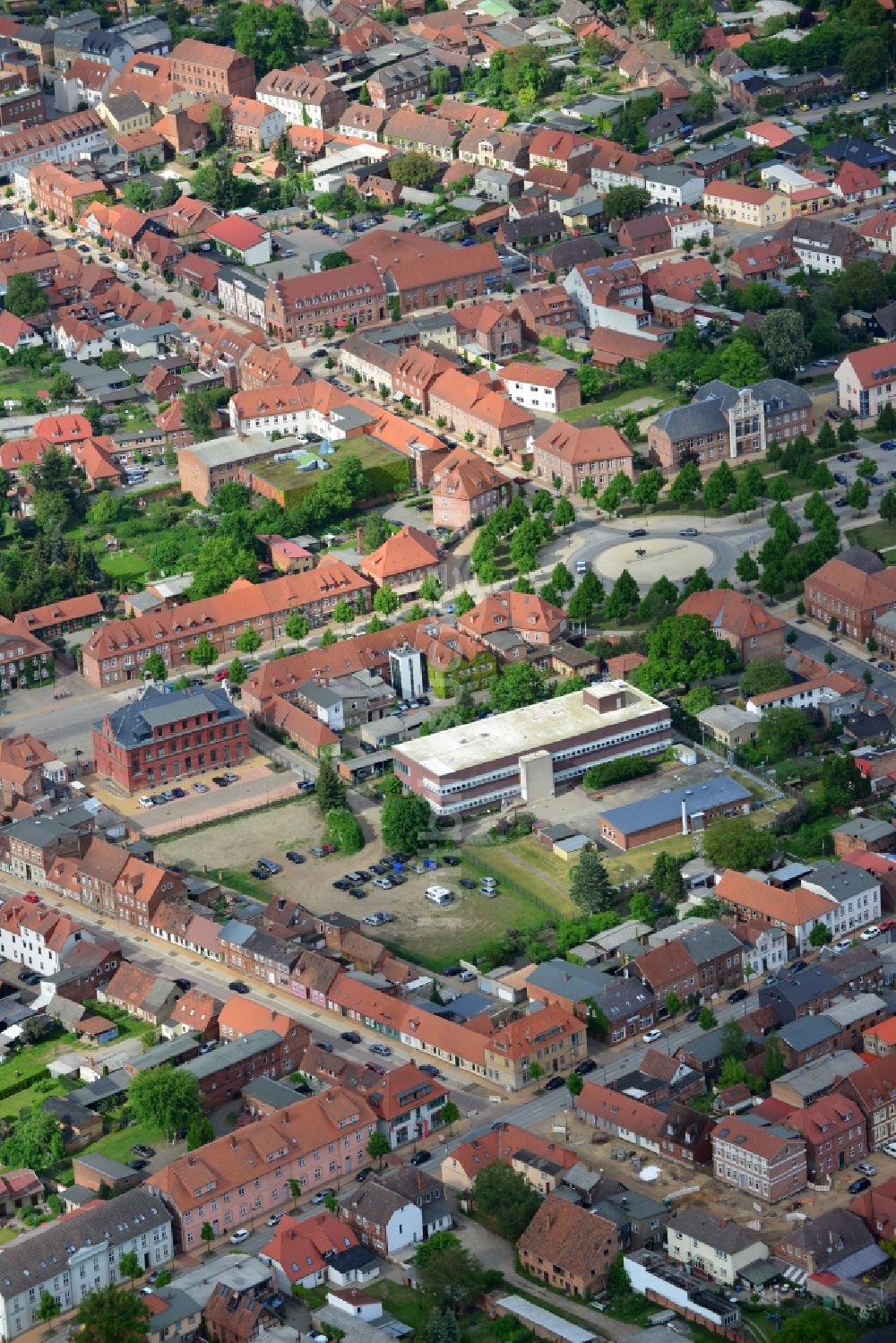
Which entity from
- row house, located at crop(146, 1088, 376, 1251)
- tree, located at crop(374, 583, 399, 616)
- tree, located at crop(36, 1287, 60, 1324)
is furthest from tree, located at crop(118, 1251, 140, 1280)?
tree, located at crop(374, 583, 399, 616)

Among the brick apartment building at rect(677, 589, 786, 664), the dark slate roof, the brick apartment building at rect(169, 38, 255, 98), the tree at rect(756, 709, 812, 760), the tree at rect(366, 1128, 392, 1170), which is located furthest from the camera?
the brick apartment building at rect(169, 38, 255, 98)

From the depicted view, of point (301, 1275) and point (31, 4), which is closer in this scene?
point (301, 1275)

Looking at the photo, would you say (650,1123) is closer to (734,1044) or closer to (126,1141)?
(734,1044)

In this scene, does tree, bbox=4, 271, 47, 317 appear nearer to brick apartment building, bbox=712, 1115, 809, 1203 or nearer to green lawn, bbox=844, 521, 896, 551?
green lawn, bbox=844, 521, 896, 551

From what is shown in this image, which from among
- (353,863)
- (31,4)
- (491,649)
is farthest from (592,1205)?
(31,4)

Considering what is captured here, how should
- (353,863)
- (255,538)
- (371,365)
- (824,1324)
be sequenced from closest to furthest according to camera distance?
(824,1324) < (353,863) < (255,538) < (371,365)

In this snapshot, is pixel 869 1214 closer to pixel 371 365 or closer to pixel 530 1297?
pixel 530 1297
